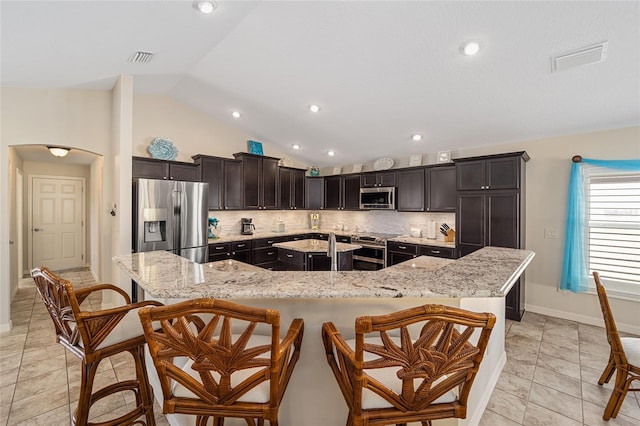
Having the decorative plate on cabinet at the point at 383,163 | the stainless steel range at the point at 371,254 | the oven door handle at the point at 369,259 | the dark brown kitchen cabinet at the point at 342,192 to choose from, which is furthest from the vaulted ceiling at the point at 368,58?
the oven door handle at the point at 369,259

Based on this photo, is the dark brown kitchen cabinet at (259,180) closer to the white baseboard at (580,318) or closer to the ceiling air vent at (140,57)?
the ceiling air vent at (140,57)

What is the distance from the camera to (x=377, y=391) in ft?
3.54

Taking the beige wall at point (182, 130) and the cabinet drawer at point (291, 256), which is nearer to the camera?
the cabinet drawer at point (291, 256)

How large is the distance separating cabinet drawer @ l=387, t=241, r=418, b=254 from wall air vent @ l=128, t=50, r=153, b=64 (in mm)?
4226

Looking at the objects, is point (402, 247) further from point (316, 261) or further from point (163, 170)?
point (163, 170)

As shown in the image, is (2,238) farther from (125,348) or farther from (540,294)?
(540,294)

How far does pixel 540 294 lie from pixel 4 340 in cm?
669

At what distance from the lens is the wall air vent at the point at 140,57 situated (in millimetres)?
3158

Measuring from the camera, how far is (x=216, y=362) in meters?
1.04

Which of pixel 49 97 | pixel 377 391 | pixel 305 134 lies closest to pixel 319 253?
pixel 305 134

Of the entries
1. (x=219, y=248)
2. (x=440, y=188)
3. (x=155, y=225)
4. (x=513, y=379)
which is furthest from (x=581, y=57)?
(x=155, y=225)

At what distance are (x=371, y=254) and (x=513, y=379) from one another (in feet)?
9.38

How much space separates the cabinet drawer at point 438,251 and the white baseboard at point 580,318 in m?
1.26

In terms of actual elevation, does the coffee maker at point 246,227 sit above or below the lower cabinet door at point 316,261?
above
